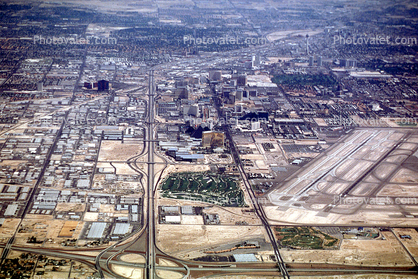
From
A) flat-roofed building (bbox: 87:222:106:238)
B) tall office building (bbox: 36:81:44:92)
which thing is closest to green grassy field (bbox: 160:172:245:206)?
flat-roofed building (bbox: 87:222:106:238)

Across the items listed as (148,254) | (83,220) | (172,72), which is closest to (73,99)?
(172,72)

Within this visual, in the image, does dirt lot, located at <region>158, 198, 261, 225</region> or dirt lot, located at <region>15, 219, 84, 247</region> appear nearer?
dirt lot, located at <region>15, 219, 84, 247</region>

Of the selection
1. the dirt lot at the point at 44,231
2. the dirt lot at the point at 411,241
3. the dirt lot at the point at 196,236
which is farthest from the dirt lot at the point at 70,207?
the dirt lot at the point at 411,241

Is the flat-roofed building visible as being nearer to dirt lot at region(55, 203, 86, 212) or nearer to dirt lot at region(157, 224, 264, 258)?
dirt lot at region(55, 203, 86, 212)

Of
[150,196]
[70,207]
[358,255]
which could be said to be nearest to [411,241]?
[358,255]

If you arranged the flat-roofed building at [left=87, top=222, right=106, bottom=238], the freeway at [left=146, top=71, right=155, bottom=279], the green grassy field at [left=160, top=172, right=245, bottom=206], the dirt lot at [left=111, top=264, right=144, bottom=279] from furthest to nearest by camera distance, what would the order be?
1. the green grassy field at [left=160, top=172, right=245, bottom=206]
2. the flat-roofed building at [left=87, top=222, right=106, bottom=238]
3. the freeway at [left=146, top=71, right=155, bottom=279]
4. the dirt lot at [left=111, top=264, right=144, bottom=279]

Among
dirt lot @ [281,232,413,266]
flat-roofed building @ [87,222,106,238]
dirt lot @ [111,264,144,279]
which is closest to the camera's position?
dirt lot @ [111,264,144,279]

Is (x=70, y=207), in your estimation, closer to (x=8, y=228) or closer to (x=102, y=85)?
(x=8, y=228)
